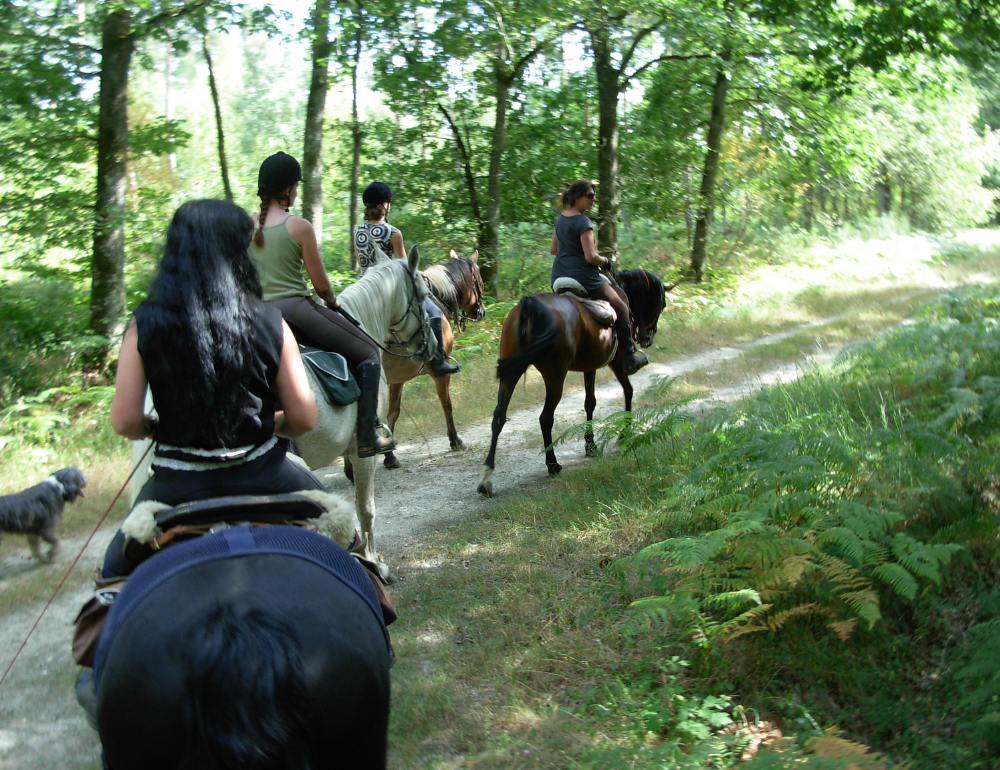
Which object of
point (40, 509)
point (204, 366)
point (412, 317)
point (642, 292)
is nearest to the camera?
point (204, 366)

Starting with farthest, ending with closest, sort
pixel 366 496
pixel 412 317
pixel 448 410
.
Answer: pixel 448 410
pixel 412 317
pixel 366 496

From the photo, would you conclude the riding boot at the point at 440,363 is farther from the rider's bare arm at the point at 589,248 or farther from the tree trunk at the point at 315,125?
the tree trunk at the point at 315,125

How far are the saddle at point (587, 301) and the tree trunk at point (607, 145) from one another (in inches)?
306

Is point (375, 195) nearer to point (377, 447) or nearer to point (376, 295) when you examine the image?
point (376, 295)

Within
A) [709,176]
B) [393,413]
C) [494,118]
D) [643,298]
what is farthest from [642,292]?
[494,118]

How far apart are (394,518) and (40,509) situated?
2.76 m

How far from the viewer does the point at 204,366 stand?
2.40 metres

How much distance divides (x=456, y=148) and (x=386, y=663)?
1580 cm

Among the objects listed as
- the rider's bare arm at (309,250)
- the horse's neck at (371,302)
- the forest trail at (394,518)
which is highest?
the rider's bare arm at (309,250)

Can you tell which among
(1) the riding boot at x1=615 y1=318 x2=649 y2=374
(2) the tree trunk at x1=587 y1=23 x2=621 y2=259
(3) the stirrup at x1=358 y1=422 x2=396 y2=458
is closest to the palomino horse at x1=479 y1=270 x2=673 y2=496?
(1) the riding boot at x1=615 y1=318 x2=649 y2=374

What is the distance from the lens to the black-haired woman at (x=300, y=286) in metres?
4.51

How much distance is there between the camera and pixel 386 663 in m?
2.15

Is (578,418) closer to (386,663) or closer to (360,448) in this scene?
(360,448)

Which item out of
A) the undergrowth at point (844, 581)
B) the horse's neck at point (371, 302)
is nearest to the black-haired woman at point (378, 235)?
the horse's neck at point (371, 302)
